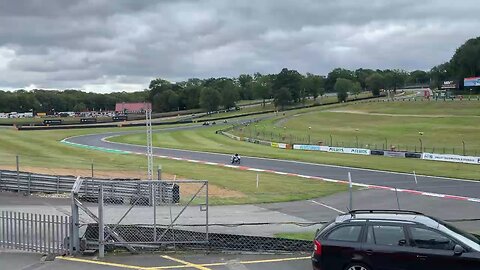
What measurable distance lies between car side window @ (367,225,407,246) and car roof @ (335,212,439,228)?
18cm

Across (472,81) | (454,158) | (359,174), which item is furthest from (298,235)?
(472,81)

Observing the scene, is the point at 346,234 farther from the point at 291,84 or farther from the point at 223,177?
the point at 291,84

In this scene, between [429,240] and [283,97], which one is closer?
[429,240]

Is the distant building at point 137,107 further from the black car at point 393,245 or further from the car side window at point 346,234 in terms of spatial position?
the black car at point 393,245

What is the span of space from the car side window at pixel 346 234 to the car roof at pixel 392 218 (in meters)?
0.18

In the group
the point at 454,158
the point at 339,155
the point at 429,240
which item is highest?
the point at 429,240

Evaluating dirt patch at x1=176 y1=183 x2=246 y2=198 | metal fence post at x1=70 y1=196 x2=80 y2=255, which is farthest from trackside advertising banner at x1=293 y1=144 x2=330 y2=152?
metal fence post at x1=70 y1=196 x2=80 y2=255

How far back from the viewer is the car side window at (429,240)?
34.3ft

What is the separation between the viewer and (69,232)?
1392 cm

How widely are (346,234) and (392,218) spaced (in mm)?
1074

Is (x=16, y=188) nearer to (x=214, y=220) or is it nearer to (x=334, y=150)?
(x=214, y=220)

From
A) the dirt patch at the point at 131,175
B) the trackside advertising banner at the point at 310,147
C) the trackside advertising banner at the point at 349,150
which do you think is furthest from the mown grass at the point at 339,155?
the dirt patch at the point at 131,175

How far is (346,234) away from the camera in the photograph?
10.9m

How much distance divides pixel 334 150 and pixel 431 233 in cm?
5381
